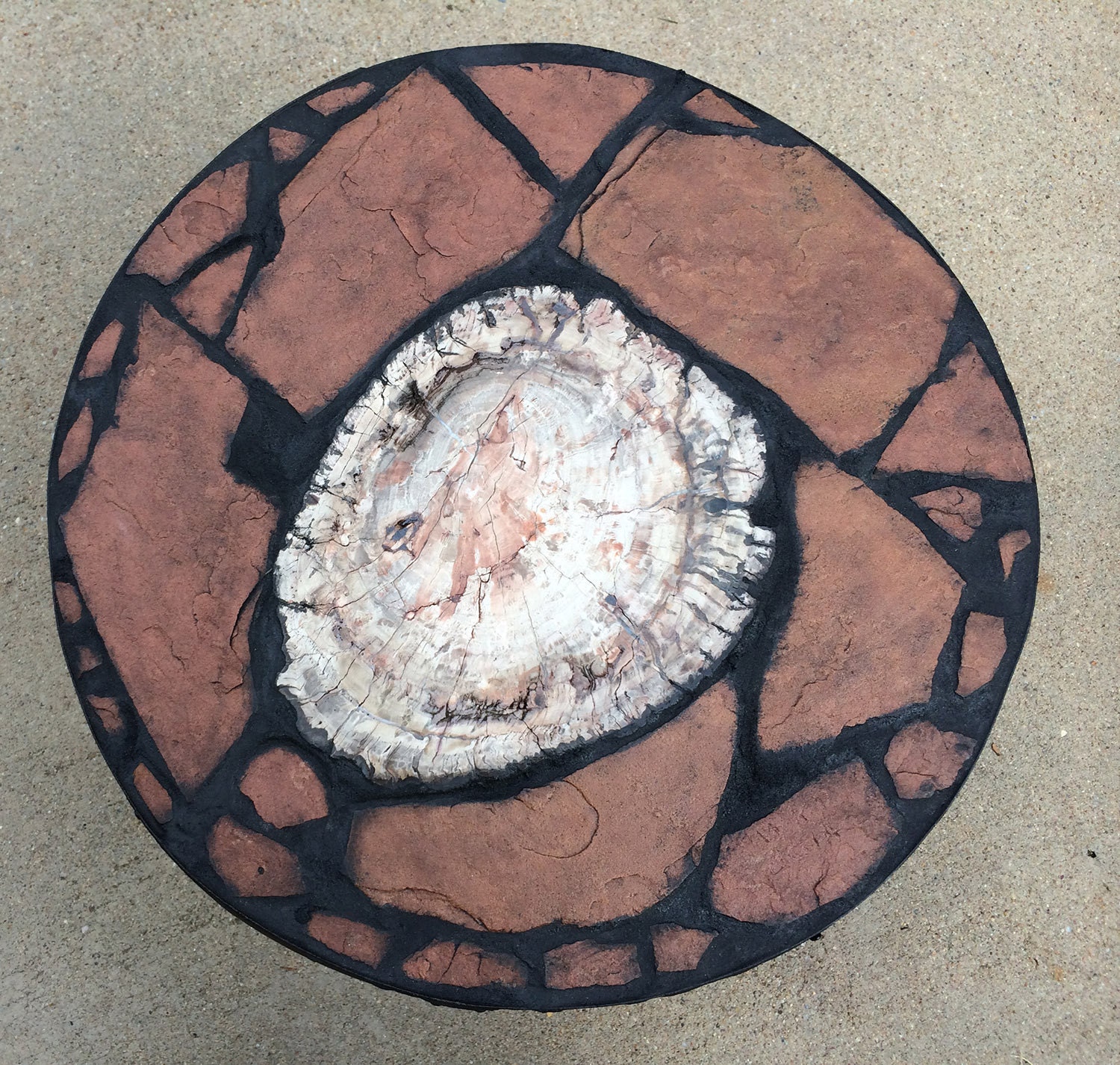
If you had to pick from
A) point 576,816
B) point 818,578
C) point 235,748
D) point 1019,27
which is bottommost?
point 235,748

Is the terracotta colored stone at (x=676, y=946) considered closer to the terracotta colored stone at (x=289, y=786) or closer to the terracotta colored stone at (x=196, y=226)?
the terracotta colored stone at (x=289, y=786)

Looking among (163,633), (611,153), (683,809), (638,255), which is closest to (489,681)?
(683,809)

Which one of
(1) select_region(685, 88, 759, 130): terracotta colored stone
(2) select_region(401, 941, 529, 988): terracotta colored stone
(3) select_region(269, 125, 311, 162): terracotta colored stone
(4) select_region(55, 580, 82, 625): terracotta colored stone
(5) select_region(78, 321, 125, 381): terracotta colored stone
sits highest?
(1) select_region(685, 88, 759, 130): terracotta colored stone

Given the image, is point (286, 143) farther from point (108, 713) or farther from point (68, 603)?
point (108, 713)

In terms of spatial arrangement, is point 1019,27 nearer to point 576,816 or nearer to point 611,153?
point 611,153

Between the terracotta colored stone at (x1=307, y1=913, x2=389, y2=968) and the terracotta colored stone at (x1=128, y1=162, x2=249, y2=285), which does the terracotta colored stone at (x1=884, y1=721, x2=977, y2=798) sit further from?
the terracotta colored stone at (x1=128, y1=162, x2=249, y2=285)

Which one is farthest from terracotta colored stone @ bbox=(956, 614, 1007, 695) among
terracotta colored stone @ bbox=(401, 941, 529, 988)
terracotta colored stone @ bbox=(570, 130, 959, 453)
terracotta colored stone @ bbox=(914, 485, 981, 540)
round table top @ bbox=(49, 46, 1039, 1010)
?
terracotta colored stone @ bbox=(401, 941, 529, 988)
